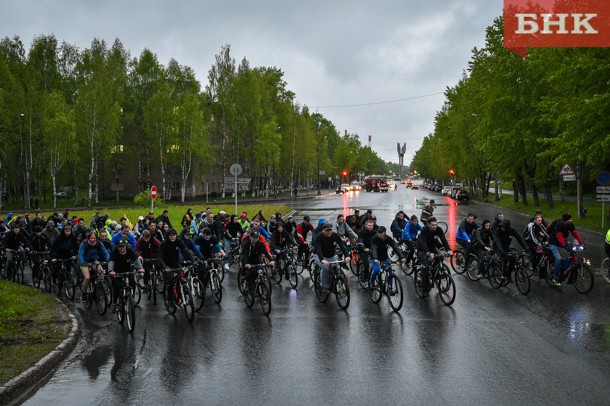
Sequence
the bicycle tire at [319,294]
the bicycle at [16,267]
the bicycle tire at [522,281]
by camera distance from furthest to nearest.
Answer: the bicycle at [16,267], the bicycle tire at [522,281], the bicycle tire at [319,294]

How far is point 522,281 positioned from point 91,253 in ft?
31.8

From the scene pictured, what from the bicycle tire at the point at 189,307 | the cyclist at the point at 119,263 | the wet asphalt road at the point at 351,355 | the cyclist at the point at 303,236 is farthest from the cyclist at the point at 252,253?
the cyclist at the point at 303,236

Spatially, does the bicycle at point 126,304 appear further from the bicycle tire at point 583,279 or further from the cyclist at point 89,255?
the bicycle tire at point 583,279

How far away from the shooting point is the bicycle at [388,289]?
10602mm

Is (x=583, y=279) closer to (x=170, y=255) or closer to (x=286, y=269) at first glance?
(x=286, y=269)

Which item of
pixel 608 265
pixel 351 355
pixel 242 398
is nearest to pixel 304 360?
pixel 351 355

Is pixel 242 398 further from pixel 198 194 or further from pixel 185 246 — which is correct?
pixel 198 194

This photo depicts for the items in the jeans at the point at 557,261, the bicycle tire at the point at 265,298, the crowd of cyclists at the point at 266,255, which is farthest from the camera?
the jeans at the point at 557,261

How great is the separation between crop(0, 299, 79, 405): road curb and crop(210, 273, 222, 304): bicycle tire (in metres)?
3.35

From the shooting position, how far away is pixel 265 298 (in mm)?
10562

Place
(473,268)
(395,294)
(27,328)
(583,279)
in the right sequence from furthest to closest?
(473,268)
(583,279)
(395,294)
(27,328)

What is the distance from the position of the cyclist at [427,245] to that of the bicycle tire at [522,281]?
72.6 inches

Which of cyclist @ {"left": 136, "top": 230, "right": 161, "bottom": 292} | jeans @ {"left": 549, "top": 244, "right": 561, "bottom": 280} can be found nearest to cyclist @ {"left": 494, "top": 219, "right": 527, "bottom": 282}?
jeans @ {"left": 549, "top": 244, "right": 561, "bottom": 280}

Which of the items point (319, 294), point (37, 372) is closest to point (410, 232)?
point (319, 294)
